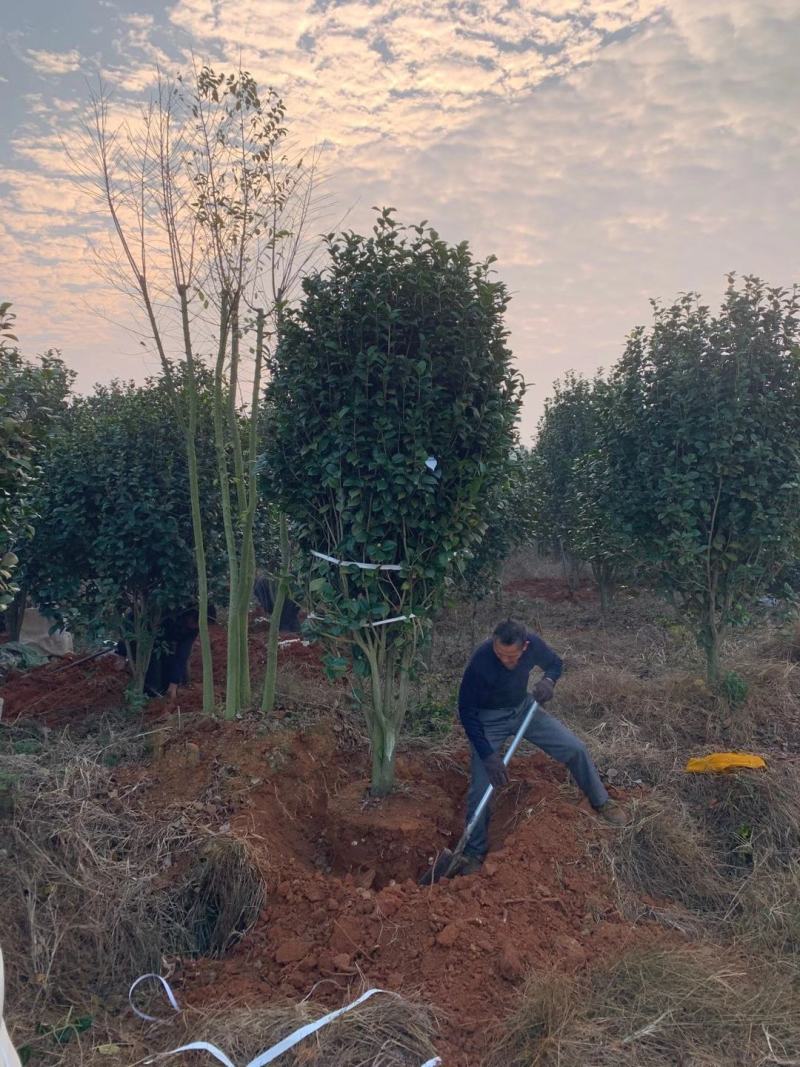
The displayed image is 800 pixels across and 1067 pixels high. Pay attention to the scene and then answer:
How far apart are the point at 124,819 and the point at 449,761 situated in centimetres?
230

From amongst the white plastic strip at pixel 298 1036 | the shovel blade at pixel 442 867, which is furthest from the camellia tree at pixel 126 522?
the white plastic strip at pixel 298 1036

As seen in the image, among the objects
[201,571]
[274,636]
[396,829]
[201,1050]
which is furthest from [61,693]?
[201,1050]

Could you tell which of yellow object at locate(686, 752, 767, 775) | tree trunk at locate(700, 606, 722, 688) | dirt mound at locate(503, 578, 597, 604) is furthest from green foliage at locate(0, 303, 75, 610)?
dirt mound at locate(503, 578, 597, 604)

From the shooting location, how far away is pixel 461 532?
195 inches

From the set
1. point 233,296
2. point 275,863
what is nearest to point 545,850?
point 275,863

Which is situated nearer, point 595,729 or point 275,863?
point 275,863

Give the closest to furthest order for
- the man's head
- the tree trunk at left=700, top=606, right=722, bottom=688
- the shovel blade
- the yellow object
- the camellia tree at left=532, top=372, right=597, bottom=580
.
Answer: the shovel blade < the man's head < the yellow object < the tree trunk at left=700, top=606, right=722, bottom=688 < the camellia tree at left=532, top=372, right=597, bottom=580

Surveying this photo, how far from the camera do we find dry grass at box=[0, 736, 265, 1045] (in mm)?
3885

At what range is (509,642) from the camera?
15.9 feet

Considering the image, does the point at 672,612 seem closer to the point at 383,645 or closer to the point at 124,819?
the point at 383,645

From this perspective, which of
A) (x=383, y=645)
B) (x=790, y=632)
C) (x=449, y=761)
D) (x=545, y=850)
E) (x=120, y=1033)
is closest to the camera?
(x=120, y=1033)

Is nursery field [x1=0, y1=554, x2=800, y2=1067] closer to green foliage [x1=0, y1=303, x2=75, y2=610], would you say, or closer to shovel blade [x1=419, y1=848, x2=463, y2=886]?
shovel blade [x1=419, y1=848, x2=463, y2=886]

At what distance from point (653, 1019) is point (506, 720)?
2169 millimetres

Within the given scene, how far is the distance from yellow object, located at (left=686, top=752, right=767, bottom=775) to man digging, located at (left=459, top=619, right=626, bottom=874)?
2.30ft
